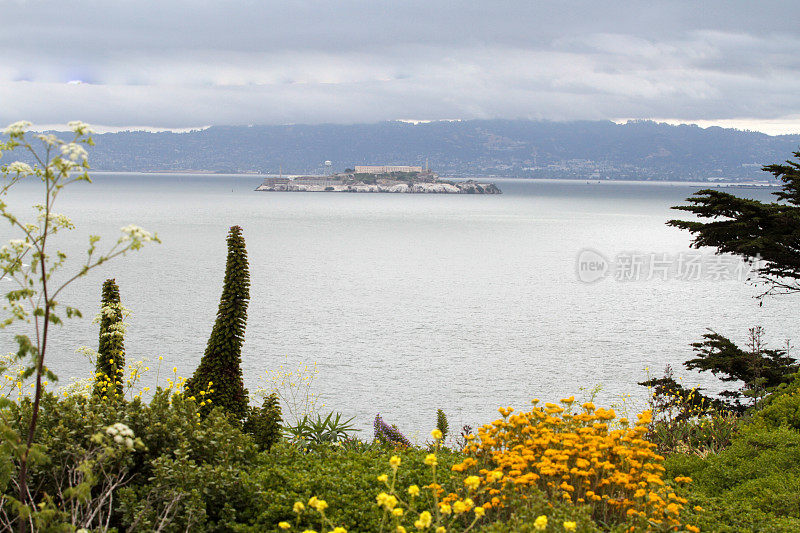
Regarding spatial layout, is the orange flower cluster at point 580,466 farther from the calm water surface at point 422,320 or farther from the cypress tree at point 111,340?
the calm water surface at point 422,320

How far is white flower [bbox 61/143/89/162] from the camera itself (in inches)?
140

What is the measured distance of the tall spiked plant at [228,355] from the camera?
362 inches

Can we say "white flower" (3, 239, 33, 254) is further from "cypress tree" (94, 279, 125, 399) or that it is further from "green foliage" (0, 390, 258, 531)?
"cypress tree" (94, 279, 125, 399)

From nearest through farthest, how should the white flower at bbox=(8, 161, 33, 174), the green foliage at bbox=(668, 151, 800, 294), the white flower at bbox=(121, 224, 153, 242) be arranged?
the white flower at bbox=(121, 224, 153, 242) → the white flower at bbox=(8, 161, 33, 174) → the green foliage at bbox=(668, 151, 800, 294)

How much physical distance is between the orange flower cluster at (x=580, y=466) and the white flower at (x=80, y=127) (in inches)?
129

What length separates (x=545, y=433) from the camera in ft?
18.5

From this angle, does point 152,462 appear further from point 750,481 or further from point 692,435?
point 692,435

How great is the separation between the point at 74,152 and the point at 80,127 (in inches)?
10.6

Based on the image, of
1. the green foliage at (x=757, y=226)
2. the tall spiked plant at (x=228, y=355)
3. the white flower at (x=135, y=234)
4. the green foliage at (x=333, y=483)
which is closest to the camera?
the white flower at (x=135, y=234)

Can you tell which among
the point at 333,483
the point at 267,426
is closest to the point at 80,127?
the point at 333,483

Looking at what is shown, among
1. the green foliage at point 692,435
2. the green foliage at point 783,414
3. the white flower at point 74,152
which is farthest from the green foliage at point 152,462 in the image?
the green foliage at point 783,414

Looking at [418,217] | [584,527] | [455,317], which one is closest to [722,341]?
[584,527]

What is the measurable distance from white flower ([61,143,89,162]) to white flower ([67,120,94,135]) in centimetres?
10

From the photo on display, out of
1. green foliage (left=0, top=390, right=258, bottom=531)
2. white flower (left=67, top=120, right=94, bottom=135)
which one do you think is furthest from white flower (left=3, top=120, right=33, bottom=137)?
green foliage (left=0, top=390, right=258, bottom=531)
